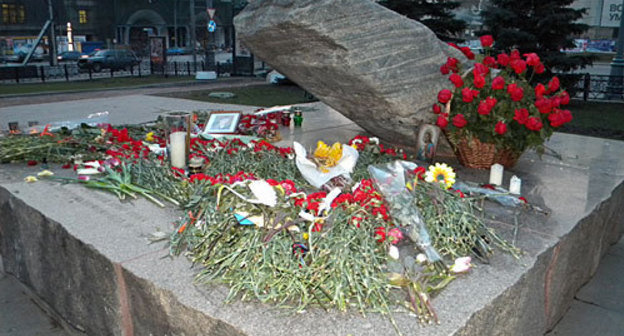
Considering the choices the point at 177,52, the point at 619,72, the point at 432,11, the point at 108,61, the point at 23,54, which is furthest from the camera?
the point at 177,52

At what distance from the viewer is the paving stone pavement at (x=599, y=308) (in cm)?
288

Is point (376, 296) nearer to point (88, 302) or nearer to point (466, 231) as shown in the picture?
point (466, 231)

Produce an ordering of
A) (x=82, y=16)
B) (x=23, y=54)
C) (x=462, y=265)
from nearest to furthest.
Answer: (x=462, y=265), (x=23, y=54), (x=82, y=16)

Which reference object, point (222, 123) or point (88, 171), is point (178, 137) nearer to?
point (88, 171)

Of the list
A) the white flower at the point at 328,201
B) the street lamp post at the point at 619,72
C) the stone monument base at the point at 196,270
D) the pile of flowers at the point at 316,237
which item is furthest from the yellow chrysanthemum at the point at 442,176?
the street lamp post at the point at 619,72

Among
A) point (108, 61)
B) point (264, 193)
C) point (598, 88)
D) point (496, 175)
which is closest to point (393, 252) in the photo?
point (264, 193)

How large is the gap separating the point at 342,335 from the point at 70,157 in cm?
302

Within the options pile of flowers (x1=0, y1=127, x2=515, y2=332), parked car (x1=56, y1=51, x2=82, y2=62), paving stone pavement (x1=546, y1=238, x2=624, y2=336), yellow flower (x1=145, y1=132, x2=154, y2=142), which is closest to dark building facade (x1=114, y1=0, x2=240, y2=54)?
parked car (x1=56, y1=51, x2=82, y2=62)

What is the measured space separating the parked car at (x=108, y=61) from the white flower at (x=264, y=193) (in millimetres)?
23022

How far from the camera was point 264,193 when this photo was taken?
2.44 m

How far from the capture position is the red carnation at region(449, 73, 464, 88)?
3.82 meters

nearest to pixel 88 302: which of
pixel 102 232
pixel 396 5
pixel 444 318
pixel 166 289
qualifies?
pixel 102 232

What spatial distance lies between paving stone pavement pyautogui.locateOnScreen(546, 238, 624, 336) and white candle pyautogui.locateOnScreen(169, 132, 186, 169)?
2.53m

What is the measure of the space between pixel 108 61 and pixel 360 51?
74.8 ft
